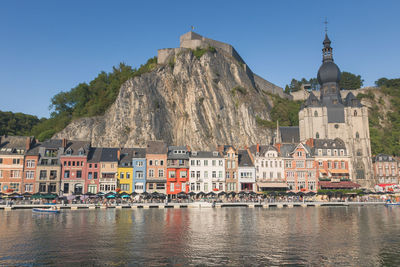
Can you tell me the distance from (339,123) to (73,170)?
2606 inches

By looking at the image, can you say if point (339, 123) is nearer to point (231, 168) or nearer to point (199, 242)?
point (231, 168)

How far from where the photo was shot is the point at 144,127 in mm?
83750

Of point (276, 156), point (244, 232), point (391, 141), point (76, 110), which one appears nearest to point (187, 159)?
point (276, 156)

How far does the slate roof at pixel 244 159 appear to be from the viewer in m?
70.3

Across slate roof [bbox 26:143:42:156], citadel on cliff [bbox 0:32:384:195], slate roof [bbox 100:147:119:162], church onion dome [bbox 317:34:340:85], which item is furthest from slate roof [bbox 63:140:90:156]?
church onion dome [bbox 317:34:340:85]

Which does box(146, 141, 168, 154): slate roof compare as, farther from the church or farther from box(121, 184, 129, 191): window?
the church

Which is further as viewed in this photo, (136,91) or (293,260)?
(136,91)

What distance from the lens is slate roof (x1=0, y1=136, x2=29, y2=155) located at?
63219 millimetres

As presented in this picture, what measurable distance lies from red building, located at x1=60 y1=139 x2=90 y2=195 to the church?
56.5 meters

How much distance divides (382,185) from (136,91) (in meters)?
64.6

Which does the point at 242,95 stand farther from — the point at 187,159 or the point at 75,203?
the point at 75,203

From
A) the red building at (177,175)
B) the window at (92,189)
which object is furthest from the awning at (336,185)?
the window at (92,189)

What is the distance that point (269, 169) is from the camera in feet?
234

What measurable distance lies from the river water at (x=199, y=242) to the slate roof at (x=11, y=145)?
27.8 metres
